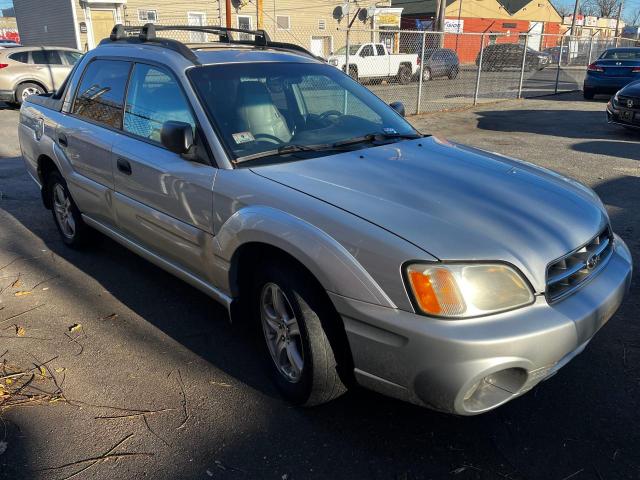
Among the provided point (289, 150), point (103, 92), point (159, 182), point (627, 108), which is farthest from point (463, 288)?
point (627, 108)

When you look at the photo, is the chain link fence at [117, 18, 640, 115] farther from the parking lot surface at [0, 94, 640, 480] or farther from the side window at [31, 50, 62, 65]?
the parking lot surface at [0, 94, 640, 480]

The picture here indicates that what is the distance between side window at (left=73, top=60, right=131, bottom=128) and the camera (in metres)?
3.89

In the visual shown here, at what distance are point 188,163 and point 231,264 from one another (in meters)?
0.66

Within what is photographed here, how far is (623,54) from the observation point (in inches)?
646

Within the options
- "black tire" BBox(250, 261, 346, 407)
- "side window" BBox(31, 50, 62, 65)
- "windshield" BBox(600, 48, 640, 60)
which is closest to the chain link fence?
"windshield" BBox(600, 48, 640, 60)

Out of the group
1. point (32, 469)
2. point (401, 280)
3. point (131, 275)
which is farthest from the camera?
point (131, 275)

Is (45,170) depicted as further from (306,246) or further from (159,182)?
(306,246)

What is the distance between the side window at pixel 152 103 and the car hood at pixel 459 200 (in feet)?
2.65

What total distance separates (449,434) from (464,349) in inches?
29.7

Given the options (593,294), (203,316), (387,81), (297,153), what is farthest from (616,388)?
(387,81)

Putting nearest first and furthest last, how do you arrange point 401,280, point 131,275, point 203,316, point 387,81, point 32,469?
point 401,280 < point 32,469 < point 203,316 < point 131,275 < point 387,81

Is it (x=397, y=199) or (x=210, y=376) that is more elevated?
(x=397, y=199)

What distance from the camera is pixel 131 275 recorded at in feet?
14.5

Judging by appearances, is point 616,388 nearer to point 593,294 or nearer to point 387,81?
point 593,294
